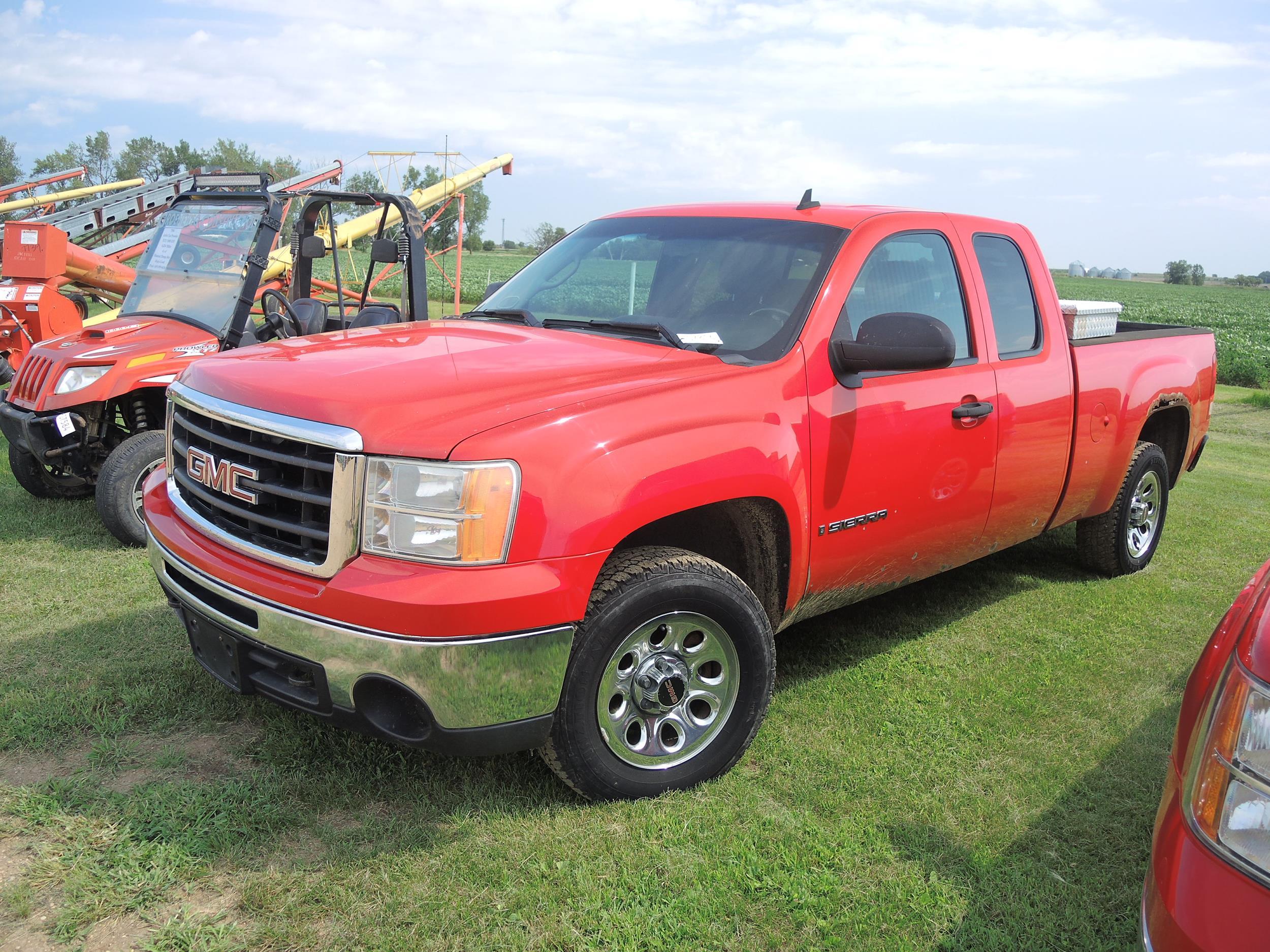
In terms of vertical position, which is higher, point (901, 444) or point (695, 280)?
point (695, 280)

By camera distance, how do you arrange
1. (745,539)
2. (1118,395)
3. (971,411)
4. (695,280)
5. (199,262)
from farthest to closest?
(199,262), (1118,395), (971,411), (695,280), (745,539)

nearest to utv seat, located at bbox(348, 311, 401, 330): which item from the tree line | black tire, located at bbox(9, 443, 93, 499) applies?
black tire, located at bbox(9, 443, 93, 499)

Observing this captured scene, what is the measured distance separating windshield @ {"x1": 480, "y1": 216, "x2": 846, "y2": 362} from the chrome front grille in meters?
1.35

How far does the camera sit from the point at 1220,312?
52.0 metres

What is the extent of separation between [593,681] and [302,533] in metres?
0.92

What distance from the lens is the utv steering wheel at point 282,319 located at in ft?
18.7

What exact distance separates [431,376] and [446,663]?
91 centimetres

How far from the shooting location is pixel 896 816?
3.04m

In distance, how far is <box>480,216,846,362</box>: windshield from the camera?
3477mm

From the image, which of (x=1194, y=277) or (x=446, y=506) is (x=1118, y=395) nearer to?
(x=446, y=506)

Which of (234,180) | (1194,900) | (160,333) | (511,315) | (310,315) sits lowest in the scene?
(1194,900)

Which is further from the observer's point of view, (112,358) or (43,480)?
(43,480)

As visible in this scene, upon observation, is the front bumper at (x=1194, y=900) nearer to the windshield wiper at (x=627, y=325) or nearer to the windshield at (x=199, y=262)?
the windshield wiper at (x=627, y=325)

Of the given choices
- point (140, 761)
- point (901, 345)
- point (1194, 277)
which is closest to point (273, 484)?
point (140, 761)
